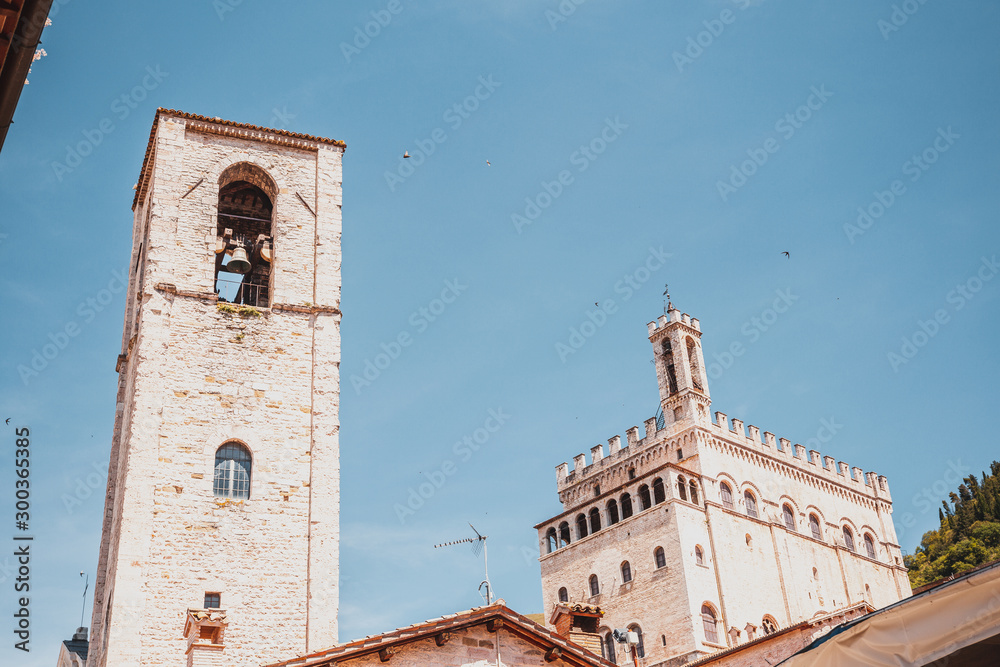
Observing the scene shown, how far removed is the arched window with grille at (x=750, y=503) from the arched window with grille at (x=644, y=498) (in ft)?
19.2

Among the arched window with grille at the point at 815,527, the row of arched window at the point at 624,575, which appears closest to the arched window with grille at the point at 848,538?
the arched window with grille at the point at 815,527

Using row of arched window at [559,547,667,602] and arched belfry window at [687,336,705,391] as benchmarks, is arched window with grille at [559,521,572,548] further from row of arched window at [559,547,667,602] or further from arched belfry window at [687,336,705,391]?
arched belfry window at [687,336,705,391]

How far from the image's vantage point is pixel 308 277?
2197 cm

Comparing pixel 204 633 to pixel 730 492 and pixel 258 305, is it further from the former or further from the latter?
pixel 730 492

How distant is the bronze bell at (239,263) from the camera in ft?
69.1

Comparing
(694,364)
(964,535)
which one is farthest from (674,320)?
(964,535)

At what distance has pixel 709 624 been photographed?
4091cm

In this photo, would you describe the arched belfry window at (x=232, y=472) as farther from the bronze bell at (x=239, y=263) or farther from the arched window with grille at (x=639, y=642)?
the arched window with grille at (x=639, y=642)

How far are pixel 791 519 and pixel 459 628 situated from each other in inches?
1528

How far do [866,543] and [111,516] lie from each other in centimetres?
4280

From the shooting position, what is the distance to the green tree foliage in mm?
57219

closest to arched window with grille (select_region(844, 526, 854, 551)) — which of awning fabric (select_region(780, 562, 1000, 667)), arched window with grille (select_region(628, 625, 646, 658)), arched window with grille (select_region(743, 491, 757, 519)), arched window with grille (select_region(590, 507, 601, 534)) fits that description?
arched window with grille (select_region(743, 491, 757, 519))

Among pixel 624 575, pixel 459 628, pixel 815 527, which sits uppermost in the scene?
pixel 815 527

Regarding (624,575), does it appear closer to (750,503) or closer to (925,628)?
(750,503)
